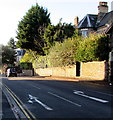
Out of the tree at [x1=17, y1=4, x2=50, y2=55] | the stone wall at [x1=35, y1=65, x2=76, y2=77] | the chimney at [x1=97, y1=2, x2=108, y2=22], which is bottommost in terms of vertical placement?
the stone wall at [x1=35, y1=65, x2=76, y2=77]

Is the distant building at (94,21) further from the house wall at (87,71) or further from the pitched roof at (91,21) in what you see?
the house wall at (87,71)

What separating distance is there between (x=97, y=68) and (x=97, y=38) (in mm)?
3623

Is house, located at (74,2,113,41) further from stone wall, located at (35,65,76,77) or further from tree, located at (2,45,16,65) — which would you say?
tree, located at (2,45,16,65)

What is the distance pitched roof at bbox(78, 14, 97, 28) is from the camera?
1833 inches

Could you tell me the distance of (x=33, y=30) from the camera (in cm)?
4697

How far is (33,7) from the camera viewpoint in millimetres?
50281

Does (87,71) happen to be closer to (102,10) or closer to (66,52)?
(66,52)

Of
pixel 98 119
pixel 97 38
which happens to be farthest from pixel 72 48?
pixel 98 119

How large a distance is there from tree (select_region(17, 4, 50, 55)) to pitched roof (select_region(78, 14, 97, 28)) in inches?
309

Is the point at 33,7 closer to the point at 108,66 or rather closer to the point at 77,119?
the point at 108,66

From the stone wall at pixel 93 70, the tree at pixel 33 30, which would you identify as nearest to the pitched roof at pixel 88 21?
the tree at pixel 33 30

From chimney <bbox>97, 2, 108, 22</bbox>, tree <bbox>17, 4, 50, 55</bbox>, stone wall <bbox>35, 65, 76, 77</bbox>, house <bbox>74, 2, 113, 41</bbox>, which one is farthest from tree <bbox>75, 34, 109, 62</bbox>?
chimney <bbox>97, 2, 108, 22</bbox>

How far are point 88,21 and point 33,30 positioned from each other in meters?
12.3

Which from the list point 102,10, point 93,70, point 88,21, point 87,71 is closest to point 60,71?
point 87,71
